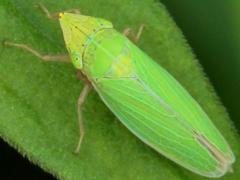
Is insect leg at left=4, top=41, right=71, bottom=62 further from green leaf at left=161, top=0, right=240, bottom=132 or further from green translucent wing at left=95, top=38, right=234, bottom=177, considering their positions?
green leaf at left=161, top=0, right=240, bottom=132

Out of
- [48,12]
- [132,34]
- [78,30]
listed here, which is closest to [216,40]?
[132,34]

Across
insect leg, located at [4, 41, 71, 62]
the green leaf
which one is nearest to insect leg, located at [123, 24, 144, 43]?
the green leaf

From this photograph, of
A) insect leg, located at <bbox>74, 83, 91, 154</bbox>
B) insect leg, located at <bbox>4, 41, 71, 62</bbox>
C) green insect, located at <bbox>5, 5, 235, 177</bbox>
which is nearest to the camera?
insect leg, located at <bbox>4, 41, 71, 62</bbox>

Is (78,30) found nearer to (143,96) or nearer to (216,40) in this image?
(143,96)

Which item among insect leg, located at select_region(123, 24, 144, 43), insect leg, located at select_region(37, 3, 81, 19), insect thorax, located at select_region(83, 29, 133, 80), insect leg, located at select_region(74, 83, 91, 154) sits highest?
insect leg, located at select_region(37, 3, 81, 19)

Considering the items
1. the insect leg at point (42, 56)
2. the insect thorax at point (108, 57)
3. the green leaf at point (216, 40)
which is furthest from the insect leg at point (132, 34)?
the insect leg at point (42, 56)

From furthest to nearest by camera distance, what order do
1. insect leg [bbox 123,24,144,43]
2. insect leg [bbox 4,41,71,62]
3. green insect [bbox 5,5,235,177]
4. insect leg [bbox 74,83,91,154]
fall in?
insect leg [bbox 123,24,144,43]
green insect [bbox 5,5,235,177]
insect leg [bbox 74,83,91,154]
insect leg [bbox 4,41,71,62]

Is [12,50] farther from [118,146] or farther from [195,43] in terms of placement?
[195,43]

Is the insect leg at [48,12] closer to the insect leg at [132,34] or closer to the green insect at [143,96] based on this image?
the green insect at [143,96]

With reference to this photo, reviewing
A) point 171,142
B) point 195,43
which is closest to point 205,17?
point 195,43
